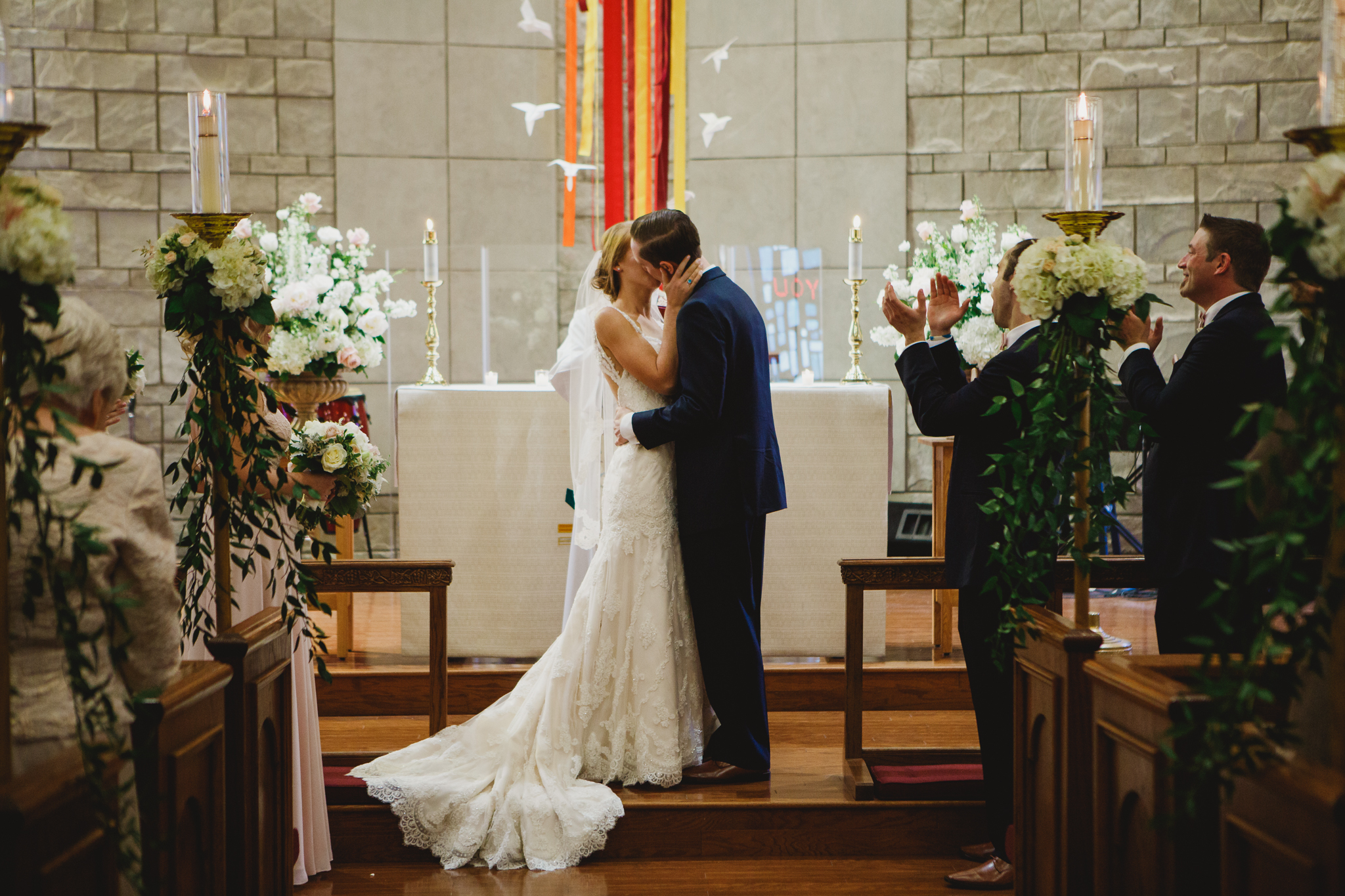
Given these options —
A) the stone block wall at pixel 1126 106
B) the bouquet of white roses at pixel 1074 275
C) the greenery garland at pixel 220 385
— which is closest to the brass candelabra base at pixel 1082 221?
the bouquet of white roses at pixel 1074 275

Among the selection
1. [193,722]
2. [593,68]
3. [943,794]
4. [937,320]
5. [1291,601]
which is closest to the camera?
[1291,601]

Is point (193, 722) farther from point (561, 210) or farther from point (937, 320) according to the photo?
point (561, 210)

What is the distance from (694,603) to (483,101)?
4798 millimetres

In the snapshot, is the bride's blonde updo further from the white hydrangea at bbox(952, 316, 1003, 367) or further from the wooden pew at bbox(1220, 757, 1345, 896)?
the wooden pew at bbox(1220, 757, 1345, 896)

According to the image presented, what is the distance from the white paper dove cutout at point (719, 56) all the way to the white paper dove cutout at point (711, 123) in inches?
11.8

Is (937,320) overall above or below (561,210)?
below

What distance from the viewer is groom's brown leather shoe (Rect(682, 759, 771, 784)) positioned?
365 cm

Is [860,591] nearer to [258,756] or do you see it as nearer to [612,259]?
[612,259]

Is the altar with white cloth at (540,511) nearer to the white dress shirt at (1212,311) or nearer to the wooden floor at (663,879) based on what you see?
the wooden floor at (663,879)

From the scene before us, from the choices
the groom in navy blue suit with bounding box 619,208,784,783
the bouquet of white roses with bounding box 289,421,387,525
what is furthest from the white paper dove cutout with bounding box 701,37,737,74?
the bouquet of white roses with bounding box 289,421,387,525

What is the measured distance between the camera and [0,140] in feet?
5.42

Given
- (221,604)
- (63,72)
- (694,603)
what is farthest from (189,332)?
(63,72)

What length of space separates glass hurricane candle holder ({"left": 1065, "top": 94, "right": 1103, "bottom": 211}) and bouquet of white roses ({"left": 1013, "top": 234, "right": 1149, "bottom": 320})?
10 cm

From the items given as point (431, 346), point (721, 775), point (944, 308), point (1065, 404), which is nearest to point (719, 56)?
point (431, 346)
